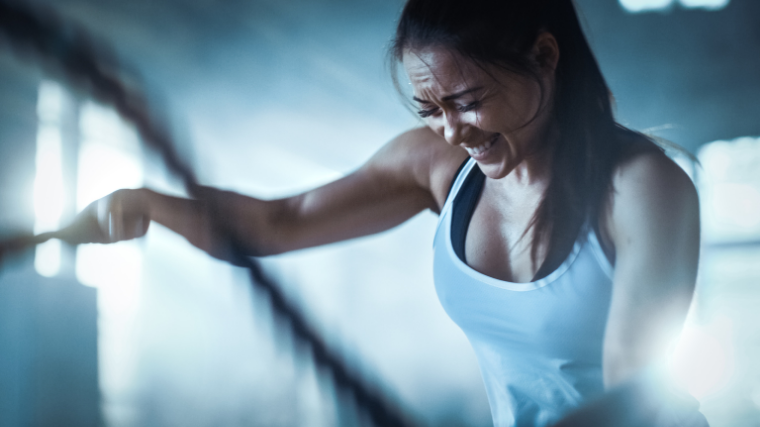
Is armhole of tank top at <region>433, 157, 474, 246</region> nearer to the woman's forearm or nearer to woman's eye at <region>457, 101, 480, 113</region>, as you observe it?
woman's eye at <region>457, 101, 480, 113</region>

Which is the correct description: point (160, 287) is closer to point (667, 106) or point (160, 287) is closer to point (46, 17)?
point (46, 17)

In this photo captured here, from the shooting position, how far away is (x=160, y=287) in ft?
2.34

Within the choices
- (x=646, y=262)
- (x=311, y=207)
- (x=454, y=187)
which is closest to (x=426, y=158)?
(x=454, y=187)

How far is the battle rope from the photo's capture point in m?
0.68

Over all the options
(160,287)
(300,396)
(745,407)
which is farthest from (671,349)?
(160,287)

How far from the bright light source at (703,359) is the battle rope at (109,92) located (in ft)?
1.27

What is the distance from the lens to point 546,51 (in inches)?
22.1

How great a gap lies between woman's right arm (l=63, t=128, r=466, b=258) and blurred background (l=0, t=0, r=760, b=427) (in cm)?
2

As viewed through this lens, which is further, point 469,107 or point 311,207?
point 311,207

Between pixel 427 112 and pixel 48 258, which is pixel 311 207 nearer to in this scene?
pixel 427 112

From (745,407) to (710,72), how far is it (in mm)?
383

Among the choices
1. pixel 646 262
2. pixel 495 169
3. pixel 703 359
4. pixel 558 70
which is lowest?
pixel 703 359

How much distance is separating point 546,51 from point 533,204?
A: 17 centimetres

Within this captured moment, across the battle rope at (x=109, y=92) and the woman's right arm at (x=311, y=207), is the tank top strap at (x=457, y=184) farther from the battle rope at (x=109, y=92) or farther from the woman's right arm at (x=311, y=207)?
the battle rope at (x=109, y=92)
